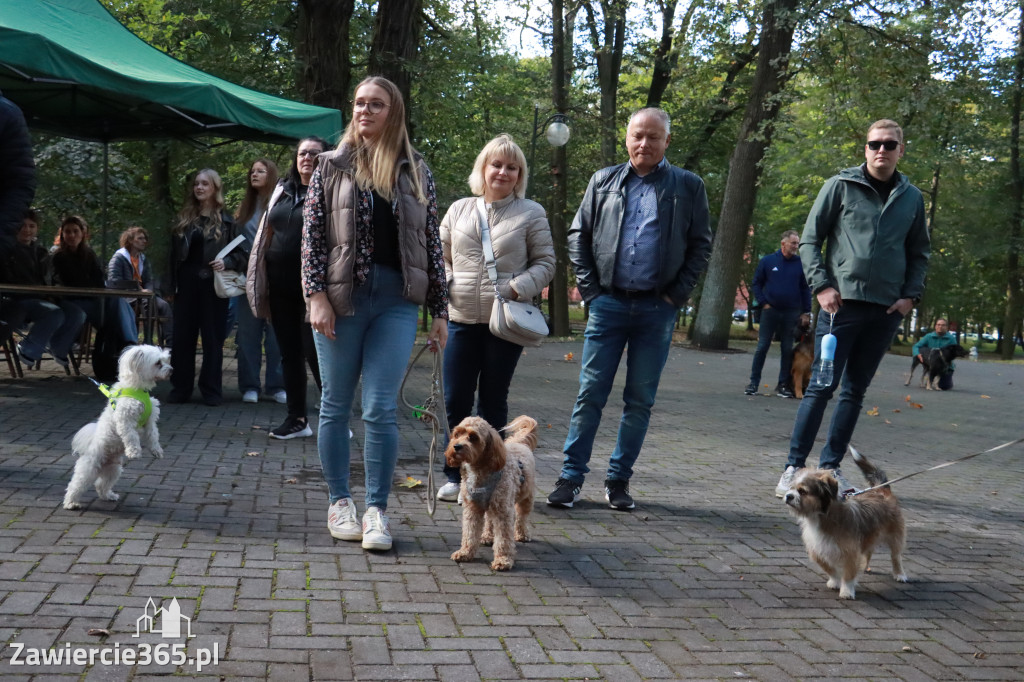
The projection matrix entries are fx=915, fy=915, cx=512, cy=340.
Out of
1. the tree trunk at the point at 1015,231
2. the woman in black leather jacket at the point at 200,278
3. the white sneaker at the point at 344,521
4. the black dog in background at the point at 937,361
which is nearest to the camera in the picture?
the white sneaker at the point at 344,521

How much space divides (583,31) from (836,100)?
9112 mm

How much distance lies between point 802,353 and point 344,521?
30.8ft

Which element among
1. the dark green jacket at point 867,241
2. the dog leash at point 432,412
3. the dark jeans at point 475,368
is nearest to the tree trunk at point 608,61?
the dark green jacket at point 867,241

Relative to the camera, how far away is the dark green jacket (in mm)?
5922

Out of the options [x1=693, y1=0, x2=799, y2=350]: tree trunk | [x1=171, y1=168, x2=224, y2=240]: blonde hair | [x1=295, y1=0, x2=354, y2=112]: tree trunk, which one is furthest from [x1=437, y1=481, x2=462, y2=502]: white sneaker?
[x1=693, y1=0, x2=799, y2=350]: tree trunk

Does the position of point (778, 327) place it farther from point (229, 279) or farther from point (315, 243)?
point (315, 243)

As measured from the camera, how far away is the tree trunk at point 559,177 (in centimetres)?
2392

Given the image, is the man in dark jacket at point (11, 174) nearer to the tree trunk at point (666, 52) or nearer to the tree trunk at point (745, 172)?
the tree trunk at point (745, 172)

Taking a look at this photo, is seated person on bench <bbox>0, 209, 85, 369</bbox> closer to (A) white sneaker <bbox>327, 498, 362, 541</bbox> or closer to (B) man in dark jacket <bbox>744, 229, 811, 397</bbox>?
(A) white sneaker <bbox>327, 498, 362, 541</bbox>

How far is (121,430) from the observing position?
4859 mm

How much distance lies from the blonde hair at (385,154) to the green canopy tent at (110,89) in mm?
3262

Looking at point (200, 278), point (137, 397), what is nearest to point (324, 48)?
point (200, 278)

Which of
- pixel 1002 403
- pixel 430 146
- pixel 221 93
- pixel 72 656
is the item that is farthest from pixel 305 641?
pixel 430 146

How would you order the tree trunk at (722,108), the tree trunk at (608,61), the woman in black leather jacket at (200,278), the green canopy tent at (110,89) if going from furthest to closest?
the tree trunk at (722,108) < the tree trunk at (608,61) < the woman in black leather jacket at (200,278) < the green canopy tent at (110,89)
